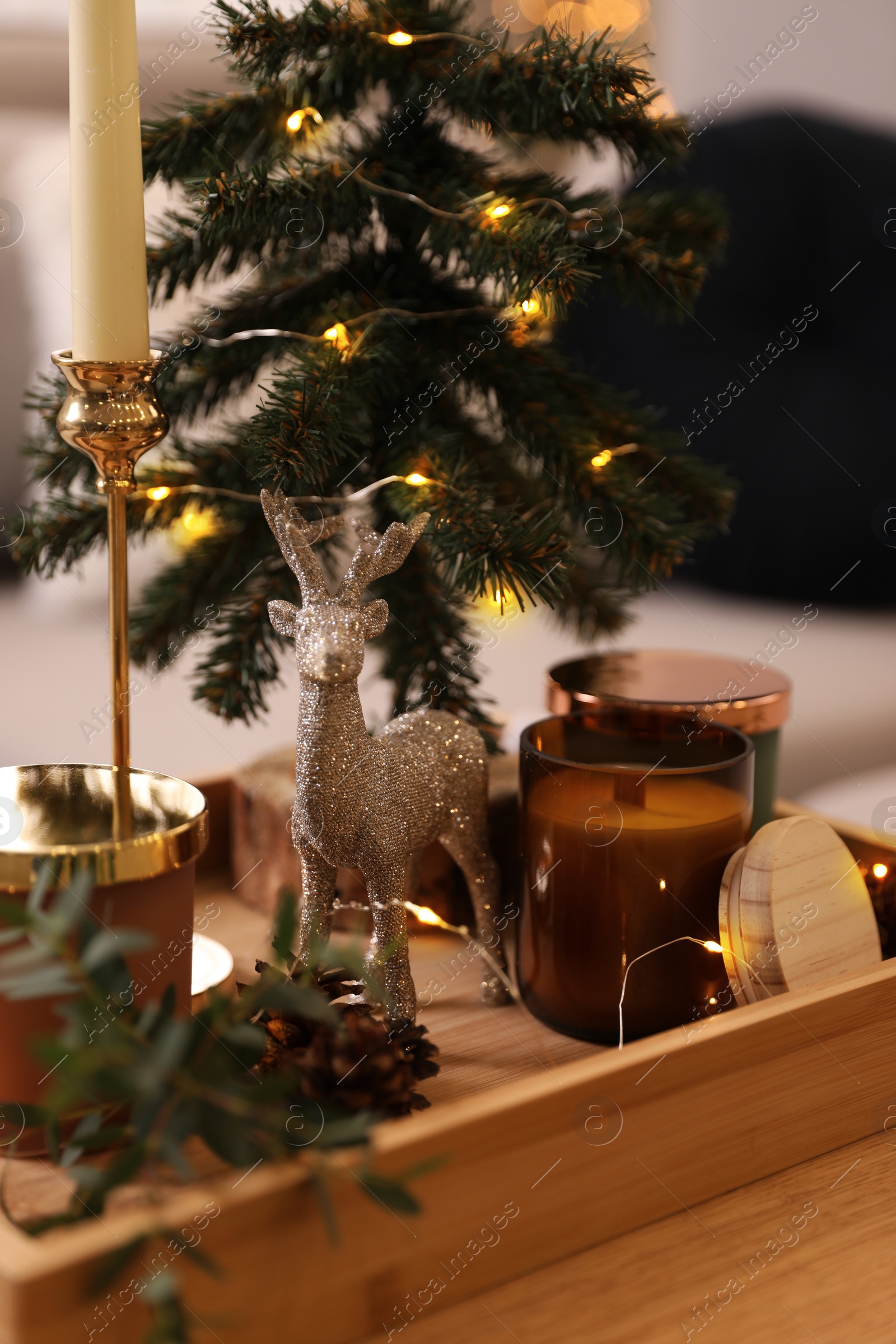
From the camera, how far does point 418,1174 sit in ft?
1.09

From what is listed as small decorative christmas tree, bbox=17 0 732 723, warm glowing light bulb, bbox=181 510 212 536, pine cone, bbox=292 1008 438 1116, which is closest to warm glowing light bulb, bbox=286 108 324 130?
small decorative christmas tree, bbox=17 0 732 723

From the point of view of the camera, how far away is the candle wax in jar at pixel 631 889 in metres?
0.51

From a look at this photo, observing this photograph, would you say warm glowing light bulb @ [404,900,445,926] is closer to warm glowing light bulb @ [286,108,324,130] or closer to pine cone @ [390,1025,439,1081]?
pine cone @ [390,1025,439,1081]

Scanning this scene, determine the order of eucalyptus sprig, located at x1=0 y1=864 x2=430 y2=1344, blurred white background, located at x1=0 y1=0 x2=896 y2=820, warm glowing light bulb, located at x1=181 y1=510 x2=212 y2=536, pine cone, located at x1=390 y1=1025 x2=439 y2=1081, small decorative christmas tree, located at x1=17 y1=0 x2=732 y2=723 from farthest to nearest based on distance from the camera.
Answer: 1. blurred white background, located at x1=0 y1=0 x2=896 y2=820
2. warm glowing light bulb, located at x1=181 y1=510 x2=212 y2=536
3. small decorative christmas tree, located at x1=17 y1=0 x2=732 y2=723
4. pine cone, located at x1=390 y1=1025 x2=439 y2=1081
5. eucalyptus sprig, located at x1=0 y1=864 x2=430 y2=1344

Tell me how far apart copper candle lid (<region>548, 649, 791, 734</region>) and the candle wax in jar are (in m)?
0.11

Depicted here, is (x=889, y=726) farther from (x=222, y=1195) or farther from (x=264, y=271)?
(x=222, y=1195)

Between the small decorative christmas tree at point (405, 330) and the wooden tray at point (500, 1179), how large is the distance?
8.5 inches

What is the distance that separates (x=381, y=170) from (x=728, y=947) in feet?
1.41

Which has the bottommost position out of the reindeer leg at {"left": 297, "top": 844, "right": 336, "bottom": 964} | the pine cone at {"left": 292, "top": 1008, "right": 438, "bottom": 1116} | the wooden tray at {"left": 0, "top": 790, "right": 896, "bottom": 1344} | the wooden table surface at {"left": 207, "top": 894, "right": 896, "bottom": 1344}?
the wooden table surface at {"left": 207, "top": 894, "right": 896, "bottom": 1344}

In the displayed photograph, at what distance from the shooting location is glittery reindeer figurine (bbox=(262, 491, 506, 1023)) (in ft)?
1.60

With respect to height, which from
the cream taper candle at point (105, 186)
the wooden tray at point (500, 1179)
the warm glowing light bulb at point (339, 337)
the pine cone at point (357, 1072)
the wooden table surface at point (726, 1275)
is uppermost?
Result: the cream taper candle at point (105, 186)

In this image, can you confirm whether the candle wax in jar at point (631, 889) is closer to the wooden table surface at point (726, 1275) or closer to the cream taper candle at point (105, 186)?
the wooden table surface at point (726, 1275)

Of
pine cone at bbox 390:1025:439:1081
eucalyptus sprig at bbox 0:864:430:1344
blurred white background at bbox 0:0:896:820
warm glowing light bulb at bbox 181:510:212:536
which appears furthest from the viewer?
blurred white background at bbox 0:0:896:820

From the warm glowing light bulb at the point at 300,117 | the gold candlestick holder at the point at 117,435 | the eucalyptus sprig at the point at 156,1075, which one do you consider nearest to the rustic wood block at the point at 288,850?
the gold candlestick holder at the point at 117,435
